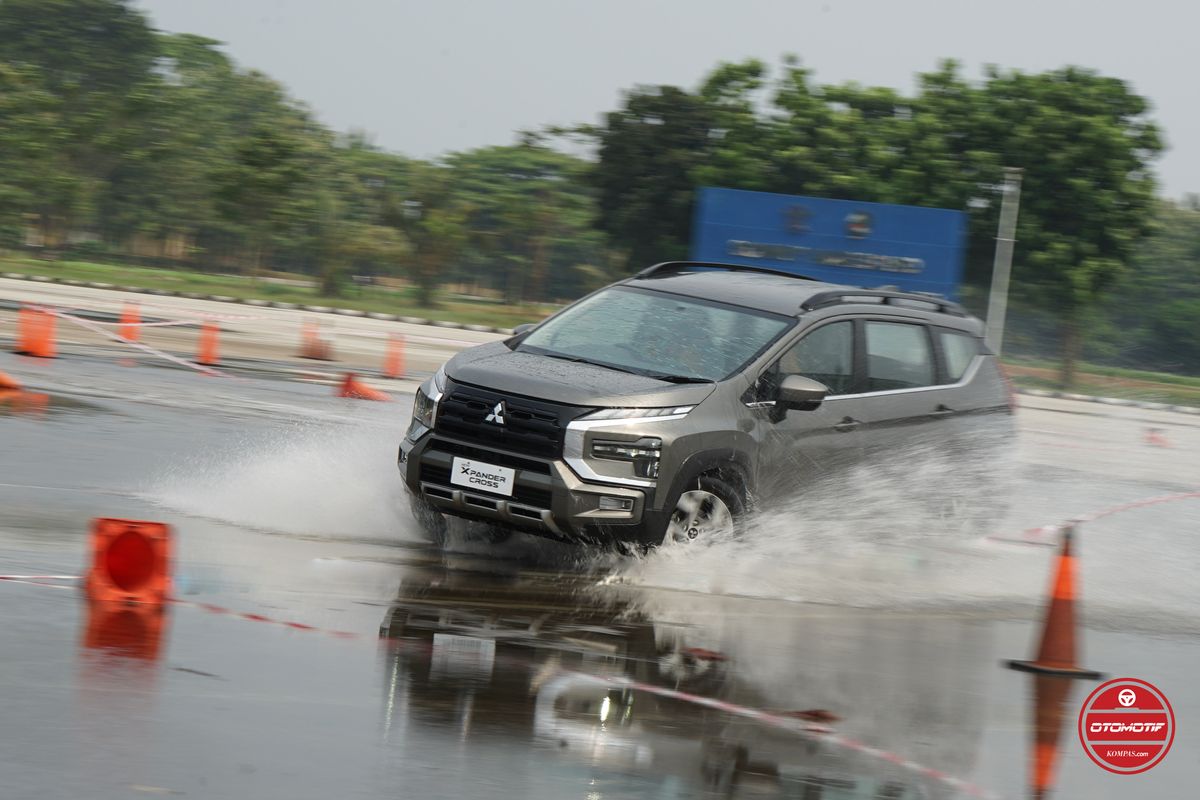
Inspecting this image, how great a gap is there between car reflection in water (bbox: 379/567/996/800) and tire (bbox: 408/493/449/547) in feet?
2.44

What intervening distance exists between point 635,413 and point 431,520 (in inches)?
65.0

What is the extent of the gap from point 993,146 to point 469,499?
50.7 m

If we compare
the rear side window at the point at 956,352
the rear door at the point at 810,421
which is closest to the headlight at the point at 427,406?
the rear door at the point at 810,421

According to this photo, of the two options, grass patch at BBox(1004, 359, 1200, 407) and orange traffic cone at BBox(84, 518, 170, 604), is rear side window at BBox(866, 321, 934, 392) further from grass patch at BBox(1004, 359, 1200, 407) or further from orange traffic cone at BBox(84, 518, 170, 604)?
grass patch at BBox(1004, 359, 1200, 407)

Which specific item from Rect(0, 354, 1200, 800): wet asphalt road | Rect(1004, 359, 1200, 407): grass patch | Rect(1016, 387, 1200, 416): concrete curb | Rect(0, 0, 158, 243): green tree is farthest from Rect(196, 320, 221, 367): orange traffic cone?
Rect(0, 0, 158, 243): green tree

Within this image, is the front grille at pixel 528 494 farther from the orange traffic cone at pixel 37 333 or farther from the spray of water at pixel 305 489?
the orange traffic cone at pixel 37 333

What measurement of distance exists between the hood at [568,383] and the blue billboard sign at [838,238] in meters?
30.4

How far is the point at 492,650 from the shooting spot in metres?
6.82

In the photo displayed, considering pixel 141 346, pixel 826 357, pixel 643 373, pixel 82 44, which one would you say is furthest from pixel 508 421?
pixel 82 44

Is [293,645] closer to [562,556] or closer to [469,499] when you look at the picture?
[469,499]

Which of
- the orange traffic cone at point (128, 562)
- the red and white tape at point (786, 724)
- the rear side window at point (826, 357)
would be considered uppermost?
the rear side window at point (826, 357)

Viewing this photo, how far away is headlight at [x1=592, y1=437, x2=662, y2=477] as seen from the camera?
328 inches

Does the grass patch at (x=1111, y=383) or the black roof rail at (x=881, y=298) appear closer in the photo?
the black roof rail at (x=881, y=298)

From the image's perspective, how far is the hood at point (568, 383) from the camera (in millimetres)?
8445
